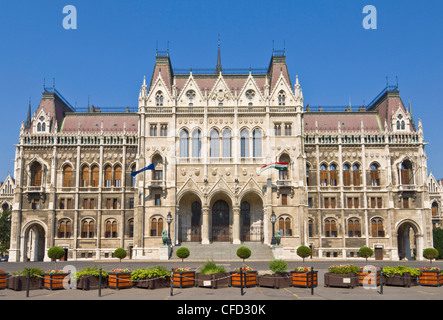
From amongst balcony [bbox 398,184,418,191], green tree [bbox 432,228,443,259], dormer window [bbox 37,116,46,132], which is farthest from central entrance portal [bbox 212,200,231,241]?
green tree [bbox 432,228,443,259]

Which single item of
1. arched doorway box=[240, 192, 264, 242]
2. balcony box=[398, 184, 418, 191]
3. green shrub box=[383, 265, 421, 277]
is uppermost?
balcony box=[398, 184, 418, 191]

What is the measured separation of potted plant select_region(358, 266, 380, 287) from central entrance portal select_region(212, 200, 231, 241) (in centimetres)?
3665

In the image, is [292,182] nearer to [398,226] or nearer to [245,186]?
[245,186]

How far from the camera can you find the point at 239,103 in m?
63.2

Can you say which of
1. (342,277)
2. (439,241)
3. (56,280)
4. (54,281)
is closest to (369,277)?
(342,277)

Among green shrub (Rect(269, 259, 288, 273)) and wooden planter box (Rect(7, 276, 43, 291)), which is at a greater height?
green shrub (Rect(269, 259, 288, 273))

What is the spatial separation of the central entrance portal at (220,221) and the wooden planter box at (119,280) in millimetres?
37030

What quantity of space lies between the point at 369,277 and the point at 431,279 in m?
3.77

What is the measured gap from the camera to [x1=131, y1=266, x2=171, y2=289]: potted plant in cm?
2544

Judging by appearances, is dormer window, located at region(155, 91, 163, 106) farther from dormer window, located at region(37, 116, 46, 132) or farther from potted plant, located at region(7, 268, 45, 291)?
potted plant, located at region(7, 268, 45, 291)

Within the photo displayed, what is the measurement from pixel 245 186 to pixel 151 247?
14392mm

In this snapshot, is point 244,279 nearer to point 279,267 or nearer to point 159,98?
point 279,267

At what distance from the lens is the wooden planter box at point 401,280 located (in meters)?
26.1
